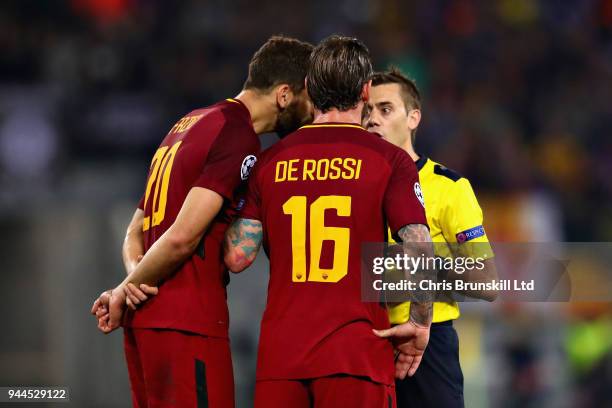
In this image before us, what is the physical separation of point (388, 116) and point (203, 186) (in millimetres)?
1130

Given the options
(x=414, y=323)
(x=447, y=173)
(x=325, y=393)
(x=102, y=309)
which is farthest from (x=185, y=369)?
(x=447, y=173)

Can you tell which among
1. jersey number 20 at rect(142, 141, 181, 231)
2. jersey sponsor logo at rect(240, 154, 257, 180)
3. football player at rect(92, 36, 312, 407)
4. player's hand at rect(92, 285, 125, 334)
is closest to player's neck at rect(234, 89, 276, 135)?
Answer: football player at rect(92, 36, 312, 407)

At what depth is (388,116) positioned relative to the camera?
468 centimetres

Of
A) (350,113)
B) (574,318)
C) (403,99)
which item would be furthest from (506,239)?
(350,113)

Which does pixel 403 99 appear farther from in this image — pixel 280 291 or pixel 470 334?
pixel 470 334

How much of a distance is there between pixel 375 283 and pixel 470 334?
471cm

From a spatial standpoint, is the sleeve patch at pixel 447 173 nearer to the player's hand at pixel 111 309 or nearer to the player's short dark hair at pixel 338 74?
the player's short dark hair at pixel 338 74

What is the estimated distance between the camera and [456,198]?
4.45 m

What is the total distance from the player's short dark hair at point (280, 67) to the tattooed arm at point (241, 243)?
73 centimetres

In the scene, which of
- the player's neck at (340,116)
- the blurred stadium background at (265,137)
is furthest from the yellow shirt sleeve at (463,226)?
the blurred stadium background at (265,137)

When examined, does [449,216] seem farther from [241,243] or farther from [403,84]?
[241,243]

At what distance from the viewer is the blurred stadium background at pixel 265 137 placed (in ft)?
26.8

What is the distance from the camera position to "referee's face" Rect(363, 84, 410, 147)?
15.3ft

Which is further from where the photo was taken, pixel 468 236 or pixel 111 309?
pixel 468 236
